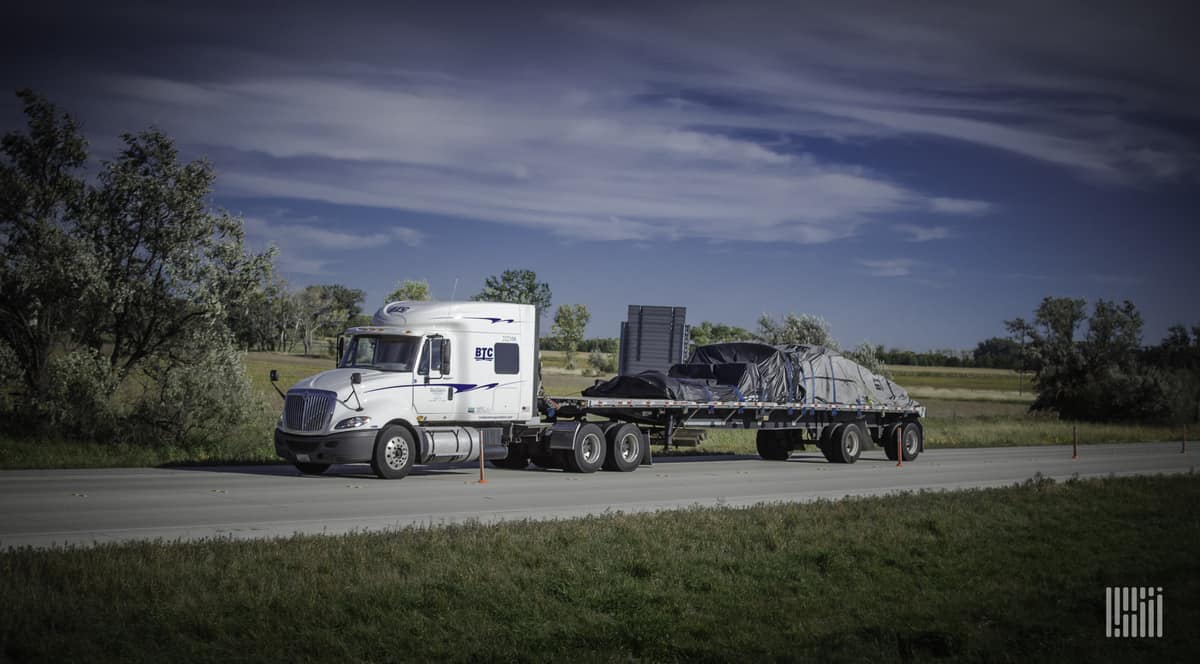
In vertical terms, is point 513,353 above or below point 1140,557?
above

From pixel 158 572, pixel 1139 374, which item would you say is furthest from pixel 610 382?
pixel 1139 374

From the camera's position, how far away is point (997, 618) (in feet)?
30.3

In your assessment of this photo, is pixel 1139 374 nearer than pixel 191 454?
No

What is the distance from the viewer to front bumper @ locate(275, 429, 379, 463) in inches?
769

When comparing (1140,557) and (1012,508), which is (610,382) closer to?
(1012,508)

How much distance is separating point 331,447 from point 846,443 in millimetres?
14635

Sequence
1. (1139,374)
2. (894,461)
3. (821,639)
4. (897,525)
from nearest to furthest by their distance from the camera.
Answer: (821,639), (897,525), (894,461), (1139,374)

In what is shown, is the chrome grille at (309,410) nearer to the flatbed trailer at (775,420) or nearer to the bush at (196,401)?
the flatbed trailer at (775,420)

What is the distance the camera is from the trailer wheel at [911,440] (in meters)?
30.1

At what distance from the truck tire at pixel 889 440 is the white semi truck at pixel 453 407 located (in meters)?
6.72

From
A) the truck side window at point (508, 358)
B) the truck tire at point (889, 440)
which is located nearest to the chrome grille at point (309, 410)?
the truck side window at point (508, 358)

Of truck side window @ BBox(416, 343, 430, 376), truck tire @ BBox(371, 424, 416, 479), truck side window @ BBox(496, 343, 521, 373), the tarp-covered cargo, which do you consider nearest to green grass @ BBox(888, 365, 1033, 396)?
the tarp-covered cargo

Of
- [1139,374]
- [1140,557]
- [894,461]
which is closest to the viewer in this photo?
→ [1140,557]

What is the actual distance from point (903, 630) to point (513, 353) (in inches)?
564
